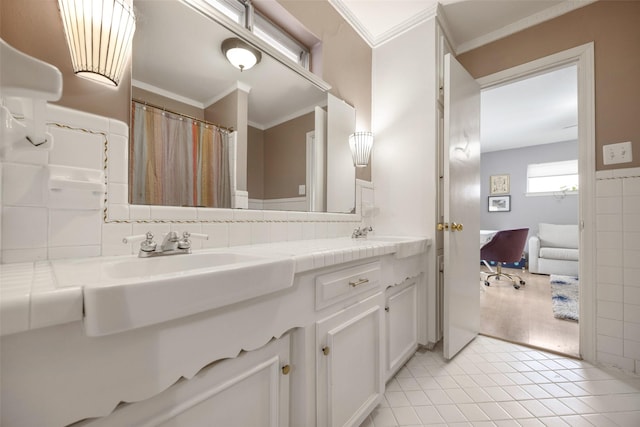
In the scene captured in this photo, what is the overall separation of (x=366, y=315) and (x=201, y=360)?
0.73 metres

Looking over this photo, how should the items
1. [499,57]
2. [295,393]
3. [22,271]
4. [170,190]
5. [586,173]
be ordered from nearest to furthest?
1. [22,271]
2. [295,393]
3. [170,190]
4. [586,173]
5. [499,57]

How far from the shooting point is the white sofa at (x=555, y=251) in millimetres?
3938

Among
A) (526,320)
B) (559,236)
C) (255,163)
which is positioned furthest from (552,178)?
(255,163)

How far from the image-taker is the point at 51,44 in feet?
2.54

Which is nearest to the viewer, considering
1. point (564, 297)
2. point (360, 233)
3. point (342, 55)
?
point (360, 233)

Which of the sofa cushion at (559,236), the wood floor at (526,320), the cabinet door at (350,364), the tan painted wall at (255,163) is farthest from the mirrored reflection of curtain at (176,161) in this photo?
the sofa cushion at (559,236)

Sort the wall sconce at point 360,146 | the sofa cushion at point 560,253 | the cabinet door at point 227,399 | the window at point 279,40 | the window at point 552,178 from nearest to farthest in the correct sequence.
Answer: the cabinet door at point 227,399, the window at point 279,40, the wall sconce at point 360,146, the sofa cushion at point 560,253, the window at point 552,178

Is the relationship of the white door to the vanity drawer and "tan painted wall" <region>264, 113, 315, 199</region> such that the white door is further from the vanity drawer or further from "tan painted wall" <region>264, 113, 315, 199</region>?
"tan painted wall" <region>264, 113, 315, 199</region>

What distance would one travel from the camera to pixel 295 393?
0.83 metres

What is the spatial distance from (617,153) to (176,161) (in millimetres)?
2584

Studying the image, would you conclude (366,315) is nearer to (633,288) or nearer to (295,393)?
(295,393)

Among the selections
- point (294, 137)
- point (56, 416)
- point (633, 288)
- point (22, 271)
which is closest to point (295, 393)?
point (56, 416)

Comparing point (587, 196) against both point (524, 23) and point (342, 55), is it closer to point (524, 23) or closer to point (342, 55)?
point (524, 23)

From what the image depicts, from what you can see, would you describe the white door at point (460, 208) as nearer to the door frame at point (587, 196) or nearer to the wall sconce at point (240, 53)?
the door frame at point (587, 196)
